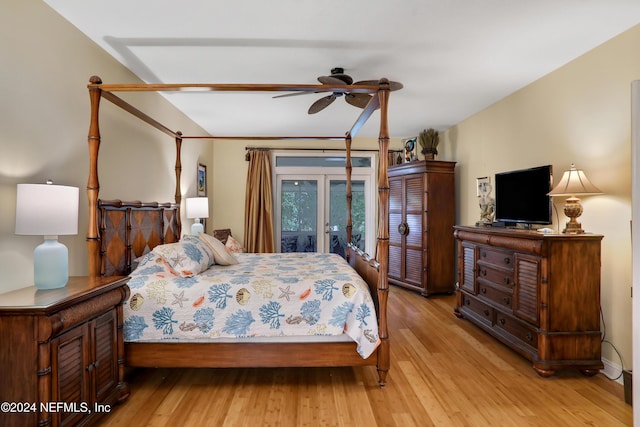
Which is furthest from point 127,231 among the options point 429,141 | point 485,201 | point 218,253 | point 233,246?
point 429,141

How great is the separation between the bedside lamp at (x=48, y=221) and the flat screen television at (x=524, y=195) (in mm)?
3678

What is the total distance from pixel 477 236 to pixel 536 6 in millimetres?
2116

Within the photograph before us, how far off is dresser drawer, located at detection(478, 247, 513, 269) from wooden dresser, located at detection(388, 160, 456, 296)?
142cm

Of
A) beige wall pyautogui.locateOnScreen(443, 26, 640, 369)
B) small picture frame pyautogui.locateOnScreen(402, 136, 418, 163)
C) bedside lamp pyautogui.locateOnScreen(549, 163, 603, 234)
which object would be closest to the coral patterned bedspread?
bedside lamp pyautogui.locateOnScreen(549, 163, 603, 234)

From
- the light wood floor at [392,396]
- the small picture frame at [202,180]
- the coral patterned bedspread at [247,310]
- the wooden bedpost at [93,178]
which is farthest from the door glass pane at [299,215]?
the wooden bedpost at [93,178]

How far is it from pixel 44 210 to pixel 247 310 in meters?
1.32

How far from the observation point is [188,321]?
2383 millimetres

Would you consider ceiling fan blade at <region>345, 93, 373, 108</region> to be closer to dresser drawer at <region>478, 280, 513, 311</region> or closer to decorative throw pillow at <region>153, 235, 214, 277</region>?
decorative throw pillow at <region>153, 235, 214, 277</region>

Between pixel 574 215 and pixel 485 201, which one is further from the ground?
pixel 485 201

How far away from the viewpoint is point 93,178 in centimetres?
229

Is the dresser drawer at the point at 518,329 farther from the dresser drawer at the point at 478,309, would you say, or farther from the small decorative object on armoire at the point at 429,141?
the small decorative object on armoire at the point at 429,141

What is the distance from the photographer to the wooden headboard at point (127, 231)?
103 inches

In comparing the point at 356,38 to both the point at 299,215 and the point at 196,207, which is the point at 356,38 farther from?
the point at 299,215


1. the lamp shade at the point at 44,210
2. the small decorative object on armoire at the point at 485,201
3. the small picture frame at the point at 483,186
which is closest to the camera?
the lamp shade at the point at 44,210
